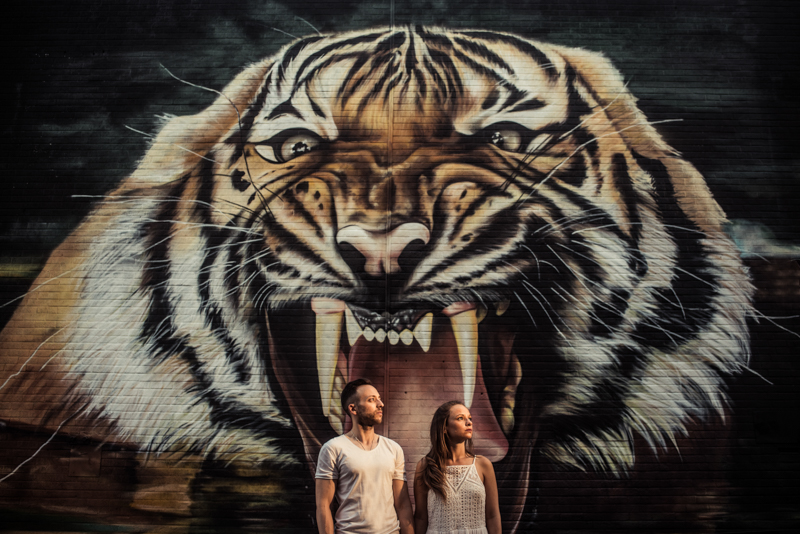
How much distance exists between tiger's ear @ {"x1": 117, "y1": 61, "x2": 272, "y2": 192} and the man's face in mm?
3038

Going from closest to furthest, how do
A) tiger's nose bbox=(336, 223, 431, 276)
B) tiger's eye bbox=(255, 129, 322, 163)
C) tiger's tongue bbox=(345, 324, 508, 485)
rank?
tiger's tongue bbox=(345, 324, 508, 485), tiger's nose bbox=(336, 223, 431, 276), tiger's eye bbox=(255, 129, 322, 163)

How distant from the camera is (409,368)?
4516mm

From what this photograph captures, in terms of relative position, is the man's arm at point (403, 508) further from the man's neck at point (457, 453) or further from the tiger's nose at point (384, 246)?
the tiger's nose at point (384, 246)

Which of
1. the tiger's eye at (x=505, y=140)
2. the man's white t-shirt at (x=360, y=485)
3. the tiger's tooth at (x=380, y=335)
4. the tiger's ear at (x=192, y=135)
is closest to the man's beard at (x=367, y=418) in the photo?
the man's white t-shirt at (x=360, y=485)

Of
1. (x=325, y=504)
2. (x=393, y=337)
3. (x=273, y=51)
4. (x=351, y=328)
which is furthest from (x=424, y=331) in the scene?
(x=273, y=51)

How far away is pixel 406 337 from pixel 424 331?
0.16 metres

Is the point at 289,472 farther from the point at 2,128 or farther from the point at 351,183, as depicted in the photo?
the point at 2,128

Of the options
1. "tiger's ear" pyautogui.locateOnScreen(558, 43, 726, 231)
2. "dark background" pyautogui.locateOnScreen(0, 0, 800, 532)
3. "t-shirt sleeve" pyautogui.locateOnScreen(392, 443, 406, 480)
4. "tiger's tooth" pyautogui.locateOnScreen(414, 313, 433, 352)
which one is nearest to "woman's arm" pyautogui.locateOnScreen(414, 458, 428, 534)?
"t-shirt sleeve" pyautogui.locateOnScreen(392, 443, 406, 480)

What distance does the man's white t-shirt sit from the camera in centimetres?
270

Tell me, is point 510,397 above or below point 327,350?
below

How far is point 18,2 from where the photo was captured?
523 centimetres

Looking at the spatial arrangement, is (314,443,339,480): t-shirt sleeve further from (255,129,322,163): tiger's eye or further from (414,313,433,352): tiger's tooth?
(255,129,322,163): tiger's eye

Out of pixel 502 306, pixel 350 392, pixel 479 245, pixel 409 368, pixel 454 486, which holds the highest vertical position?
pixel 479 245

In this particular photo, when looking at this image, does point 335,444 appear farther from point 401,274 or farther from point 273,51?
point 273,51
